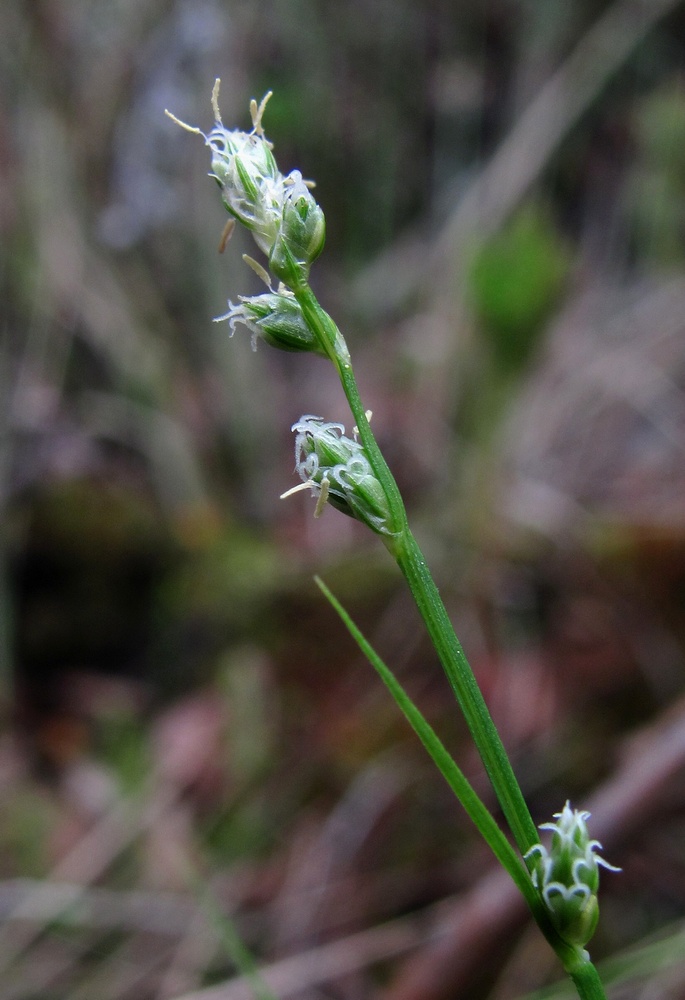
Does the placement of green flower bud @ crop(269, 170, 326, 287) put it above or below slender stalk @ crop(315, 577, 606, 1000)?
above

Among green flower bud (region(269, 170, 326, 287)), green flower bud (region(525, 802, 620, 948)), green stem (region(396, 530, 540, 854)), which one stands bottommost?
green flower bud (region(525, 802, 620, 948))

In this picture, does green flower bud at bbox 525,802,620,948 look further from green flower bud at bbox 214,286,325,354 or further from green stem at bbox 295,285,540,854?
green flower bud at bbox 214,286,325,354

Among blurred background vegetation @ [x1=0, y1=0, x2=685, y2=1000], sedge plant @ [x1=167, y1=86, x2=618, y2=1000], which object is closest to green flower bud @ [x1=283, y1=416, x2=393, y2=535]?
sedge plant @ [x1=167, y1=86, x2=618, y2=1000]

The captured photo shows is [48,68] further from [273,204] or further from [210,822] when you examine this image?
[273,204]

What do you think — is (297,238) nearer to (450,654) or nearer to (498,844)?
(450,654)

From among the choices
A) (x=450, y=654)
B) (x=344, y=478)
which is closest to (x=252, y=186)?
(x=344, y=478)
